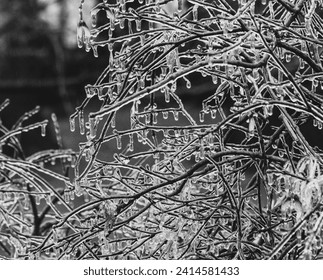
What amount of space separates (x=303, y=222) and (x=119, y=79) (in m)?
0.71

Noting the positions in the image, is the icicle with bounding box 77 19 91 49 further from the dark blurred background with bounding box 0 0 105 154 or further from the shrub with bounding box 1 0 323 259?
the dark blurred background with bounding box 0 0 105 154

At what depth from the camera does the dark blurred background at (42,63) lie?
11.1 meters

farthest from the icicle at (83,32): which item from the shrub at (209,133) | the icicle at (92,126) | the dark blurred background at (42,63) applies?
the dark blurred background at (42,63)

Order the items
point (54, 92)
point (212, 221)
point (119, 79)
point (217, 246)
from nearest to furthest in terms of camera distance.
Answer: point (119, 79)
point (217, 246)
point (212, 221)
point (54, 92)

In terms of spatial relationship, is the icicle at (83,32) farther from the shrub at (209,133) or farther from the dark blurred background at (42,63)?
the dark blurred background at (42,63)

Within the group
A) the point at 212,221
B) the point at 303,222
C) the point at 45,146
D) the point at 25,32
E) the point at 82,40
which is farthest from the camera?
the point at 25,32

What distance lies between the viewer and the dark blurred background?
437 inches

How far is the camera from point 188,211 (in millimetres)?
2178

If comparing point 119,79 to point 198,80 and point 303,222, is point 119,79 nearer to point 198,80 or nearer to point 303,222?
point 303,222

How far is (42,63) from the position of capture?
12.6 metres

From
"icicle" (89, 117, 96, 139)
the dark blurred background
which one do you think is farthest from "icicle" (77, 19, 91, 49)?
the dark blurred background

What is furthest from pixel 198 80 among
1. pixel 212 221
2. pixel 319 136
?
pixel 212 221

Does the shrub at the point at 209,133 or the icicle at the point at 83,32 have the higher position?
the icicle at the point at 83,32
